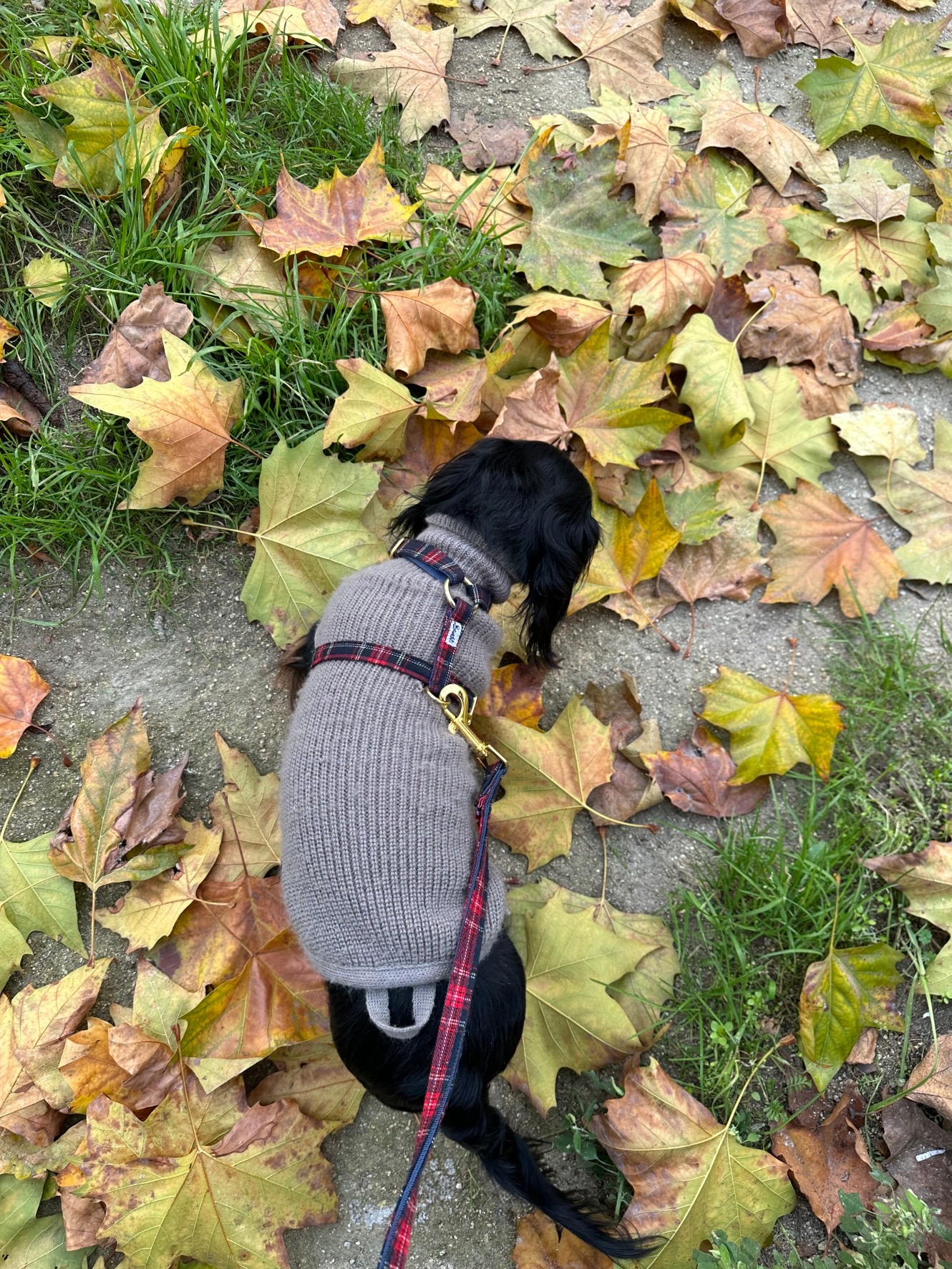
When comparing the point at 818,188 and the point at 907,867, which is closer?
the point at 907,867

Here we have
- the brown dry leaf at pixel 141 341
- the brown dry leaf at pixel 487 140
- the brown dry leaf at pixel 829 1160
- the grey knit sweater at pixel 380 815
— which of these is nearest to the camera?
the grey knit sweater at pixel 380 815

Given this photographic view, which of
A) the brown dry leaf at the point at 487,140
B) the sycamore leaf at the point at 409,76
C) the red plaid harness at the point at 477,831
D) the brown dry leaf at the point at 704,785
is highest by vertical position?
the sycamore leaf at the point at 409,76

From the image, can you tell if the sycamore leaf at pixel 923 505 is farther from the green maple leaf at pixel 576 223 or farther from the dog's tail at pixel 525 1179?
the dog's tail at pixel 525 1179

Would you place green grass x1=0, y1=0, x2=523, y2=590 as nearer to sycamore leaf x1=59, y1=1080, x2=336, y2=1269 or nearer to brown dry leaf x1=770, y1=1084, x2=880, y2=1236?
sycamore leaf x1=59, y1=1080, x2=336, y2=1269

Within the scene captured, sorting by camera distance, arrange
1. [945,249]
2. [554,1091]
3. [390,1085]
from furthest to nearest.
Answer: [945,249] → [554,1091] → [390,1085]

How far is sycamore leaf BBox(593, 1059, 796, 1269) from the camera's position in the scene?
5.08 ft

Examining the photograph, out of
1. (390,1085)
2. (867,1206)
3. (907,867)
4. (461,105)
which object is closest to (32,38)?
(461,105)

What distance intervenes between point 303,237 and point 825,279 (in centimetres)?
144

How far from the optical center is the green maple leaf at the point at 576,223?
2.23m

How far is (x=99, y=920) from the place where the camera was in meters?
1.81

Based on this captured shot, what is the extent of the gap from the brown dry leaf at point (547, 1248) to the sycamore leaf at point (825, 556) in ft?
4.86

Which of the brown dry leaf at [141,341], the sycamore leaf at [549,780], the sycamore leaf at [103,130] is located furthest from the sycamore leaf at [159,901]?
A: the sycamore leaf at [103,130]

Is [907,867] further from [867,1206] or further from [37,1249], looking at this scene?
[37,1249]

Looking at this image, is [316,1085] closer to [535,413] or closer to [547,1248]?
[547,1248]
